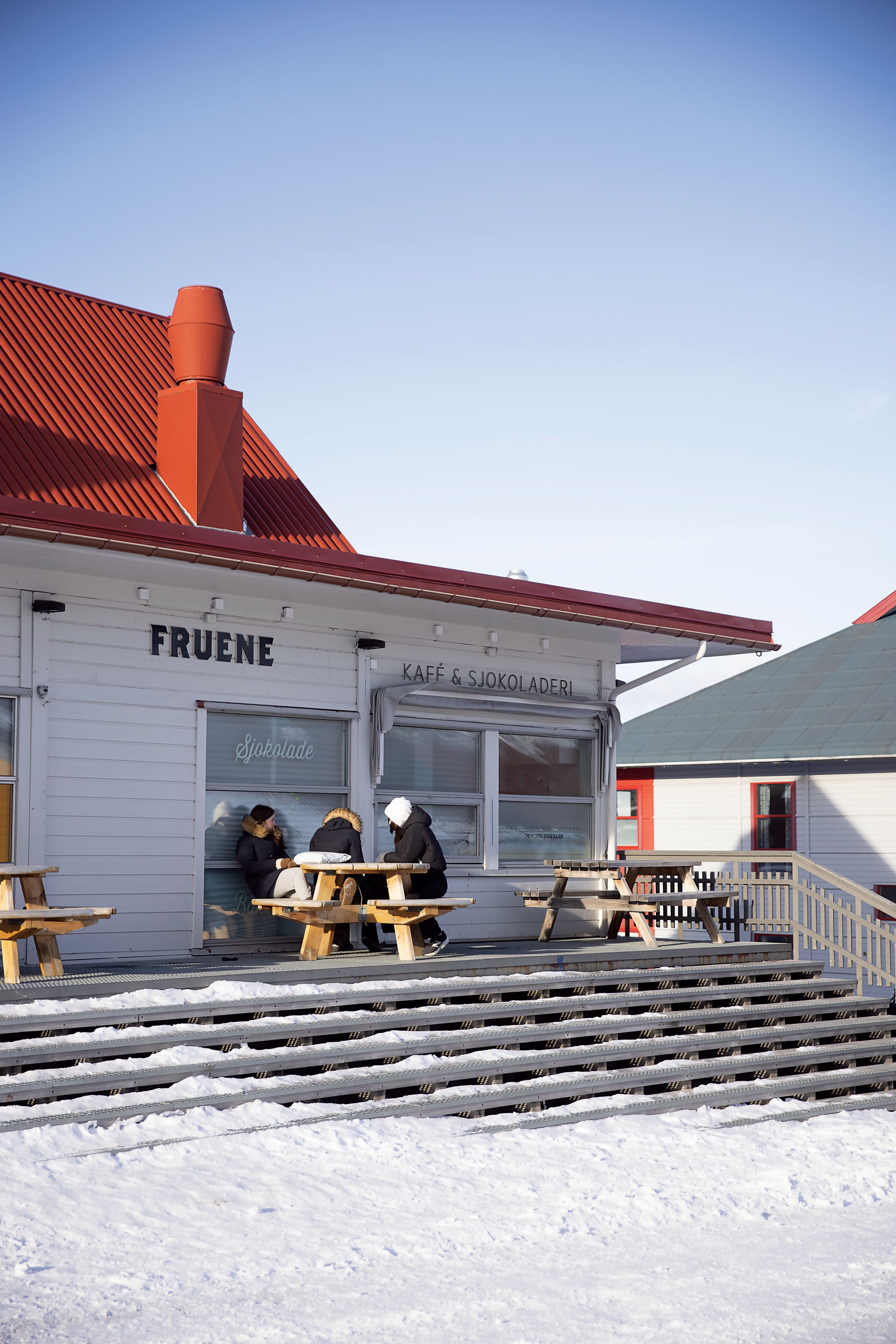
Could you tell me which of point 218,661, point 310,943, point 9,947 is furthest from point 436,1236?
point 218,661

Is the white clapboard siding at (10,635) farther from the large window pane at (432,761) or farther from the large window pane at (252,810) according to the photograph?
the large window pane at (432,761)

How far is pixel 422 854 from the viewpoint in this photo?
10602 millimetres

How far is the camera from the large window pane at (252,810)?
35.8ft

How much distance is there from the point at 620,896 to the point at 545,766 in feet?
6.20

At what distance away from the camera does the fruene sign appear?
12391 millimetres

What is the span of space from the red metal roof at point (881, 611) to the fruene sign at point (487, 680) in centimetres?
1326

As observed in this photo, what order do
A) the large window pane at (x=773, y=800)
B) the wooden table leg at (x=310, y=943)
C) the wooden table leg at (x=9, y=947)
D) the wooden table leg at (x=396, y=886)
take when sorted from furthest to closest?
the large window pane at (x=773, y=800), the wooden table leg at (x=310, y=943), the wooden table leg at (x=396, y=886), the wooden table leg at (x=9, y=947)

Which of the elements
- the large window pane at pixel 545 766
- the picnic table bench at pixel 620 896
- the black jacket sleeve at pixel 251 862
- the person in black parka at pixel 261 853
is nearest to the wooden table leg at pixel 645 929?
the picnic table bench at pixel 620 896

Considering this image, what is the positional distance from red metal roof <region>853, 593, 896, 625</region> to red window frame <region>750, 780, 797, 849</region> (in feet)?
14.5

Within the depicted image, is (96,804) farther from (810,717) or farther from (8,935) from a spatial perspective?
(810,717)

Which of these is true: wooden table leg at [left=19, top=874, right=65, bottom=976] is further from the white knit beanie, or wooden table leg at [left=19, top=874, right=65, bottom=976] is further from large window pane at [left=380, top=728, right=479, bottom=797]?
large window pane at [left=380, top=728, right=479, bottom=797]

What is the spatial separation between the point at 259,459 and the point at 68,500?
3520 mm

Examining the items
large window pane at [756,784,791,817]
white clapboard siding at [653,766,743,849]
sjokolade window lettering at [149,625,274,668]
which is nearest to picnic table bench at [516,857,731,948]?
sjokolade window lettering at [149,625,274,668]

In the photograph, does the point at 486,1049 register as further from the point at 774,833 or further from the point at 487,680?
the point at 774,833
